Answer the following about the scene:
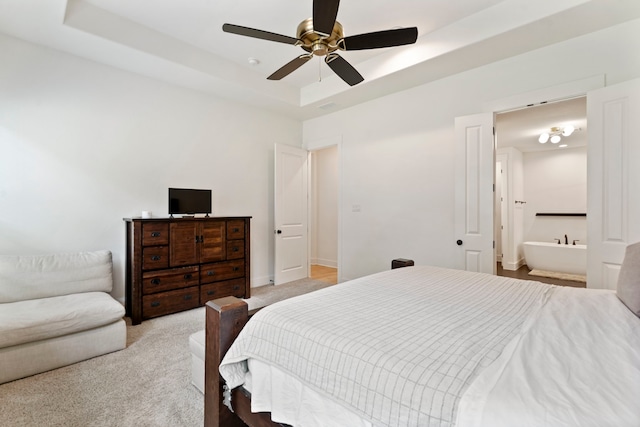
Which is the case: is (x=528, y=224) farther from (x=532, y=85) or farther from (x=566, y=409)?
(x=566, y=409)

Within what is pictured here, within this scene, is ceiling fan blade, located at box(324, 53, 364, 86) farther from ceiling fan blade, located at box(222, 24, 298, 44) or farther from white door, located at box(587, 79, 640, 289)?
white door, located at box(587, 79, 640, 289)

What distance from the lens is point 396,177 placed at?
3.97 metres

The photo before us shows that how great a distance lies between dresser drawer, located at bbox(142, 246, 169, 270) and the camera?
3021 millimetres

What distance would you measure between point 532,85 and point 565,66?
27cm

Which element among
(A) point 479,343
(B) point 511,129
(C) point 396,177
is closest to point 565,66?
(C) point 396,177

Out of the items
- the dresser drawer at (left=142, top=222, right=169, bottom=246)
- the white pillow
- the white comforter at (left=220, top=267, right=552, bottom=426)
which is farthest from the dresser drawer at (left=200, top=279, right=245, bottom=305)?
the white pillow

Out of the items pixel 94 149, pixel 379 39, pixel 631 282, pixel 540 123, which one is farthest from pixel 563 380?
pixel 540 123

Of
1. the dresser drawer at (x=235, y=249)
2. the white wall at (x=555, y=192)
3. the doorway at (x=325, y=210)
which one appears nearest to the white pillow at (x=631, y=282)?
the dresser drawer at (x=235, y=249)

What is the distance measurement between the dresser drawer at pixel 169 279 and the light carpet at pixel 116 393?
611 mm

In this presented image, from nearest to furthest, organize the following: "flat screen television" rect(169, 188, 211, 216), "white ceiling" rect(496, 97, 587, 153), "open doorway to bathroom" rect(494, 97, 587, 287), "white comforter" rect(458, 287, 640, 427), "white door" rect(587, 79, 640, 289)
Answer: "white comforter" rect(458, 287, 640, 427)
"white door" rect(587, 79, 640, 289)
"flat screen television" rect(169, 188, 211, 216)
"white ceiling" rect(496, 97, 587, 153)
"open doorway to bathroom" rect(494, 97, 587, 287)

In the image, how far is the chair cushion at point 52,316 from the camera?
198 cm

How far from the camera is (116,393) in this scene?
73.8 inches

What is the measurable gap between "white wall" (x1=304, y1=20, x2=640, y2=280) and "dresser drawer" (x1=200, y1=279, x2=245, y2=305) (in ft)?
5.29

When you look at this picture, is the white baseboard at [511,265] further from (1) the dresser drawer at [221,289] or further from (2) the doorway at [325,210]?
(1) the dresser drawer at [221,289]
